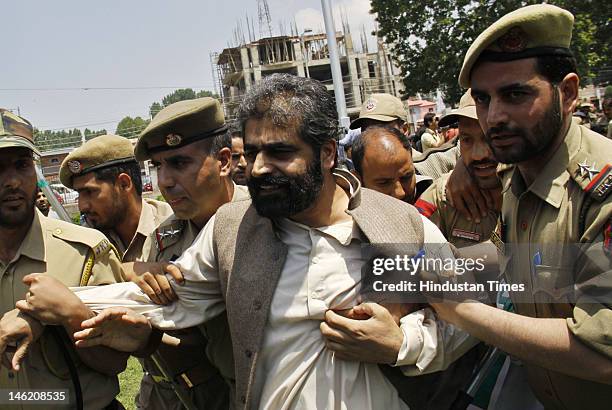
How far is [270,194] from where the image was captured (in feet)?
7.48

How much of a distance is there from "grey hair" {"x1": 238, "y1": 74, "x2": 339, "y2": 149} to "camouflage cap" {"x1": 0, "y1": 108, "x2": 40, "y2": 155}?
1.04 m

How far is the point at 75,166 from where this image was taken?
12.5 ft

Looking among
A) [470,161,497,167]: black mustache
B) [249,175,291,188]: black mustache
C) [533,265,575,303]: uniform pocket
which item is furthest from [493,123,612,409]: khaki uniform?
[249,175,291,188]: black mustache

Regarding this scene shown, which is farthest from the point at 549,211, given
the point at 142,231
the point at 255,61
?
the point at 255,61

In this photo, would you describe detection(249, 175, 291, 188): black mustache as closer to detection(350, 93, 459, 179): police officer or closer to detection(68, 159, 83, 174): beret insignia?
detection(68, 159, 83, 174): beret insignia

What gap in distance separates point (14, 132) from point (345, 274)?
5.36ft

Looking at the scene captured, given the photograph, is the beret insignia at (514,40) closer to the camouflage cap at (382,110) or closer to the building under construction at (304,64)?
the camouflage cap at (382,110)

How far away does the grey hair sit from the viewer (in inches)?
90.3

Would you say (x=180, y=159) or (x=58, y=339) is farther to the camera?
(x=180, y=159)

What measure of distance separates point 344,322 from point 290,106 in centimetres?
84

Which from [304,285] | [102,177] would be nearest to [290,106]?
[304,285]

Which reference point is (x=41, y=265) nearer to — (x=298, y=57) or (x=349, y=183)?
(x=349, y=183)

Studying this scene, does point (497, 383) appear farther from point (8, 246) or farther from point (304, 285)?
point (8, 246)

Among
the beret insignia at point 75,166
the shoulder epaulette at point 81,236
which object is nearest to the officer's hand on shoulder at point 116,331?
the shoulder epaulette at point 81,236
